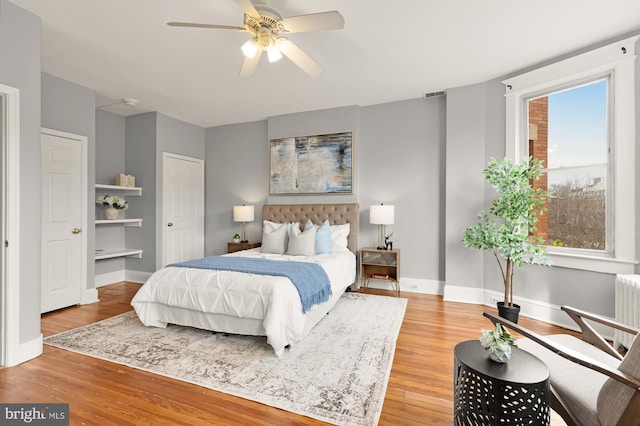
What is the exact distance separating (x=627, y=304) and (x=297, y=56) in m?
3.60

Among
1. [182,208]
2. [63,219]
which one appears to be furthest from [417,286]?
[63,219]

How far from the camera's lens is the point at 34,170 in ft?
8.59

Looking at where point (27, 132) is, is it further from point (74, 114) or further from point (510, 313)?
point (510, 313)

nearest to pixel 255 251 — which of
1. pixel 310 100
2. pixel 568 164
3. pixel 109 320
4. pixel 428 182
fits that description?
pixel 109 320

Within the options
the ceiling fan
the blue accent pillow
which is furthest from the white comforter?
the ceiling fan

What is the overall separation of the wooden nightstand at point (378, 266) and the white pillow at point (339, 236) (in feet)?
1.03

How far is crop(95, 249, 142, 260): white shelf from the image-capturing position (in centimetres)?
463

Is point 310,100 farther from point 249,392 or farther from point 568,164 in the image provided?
point 249,392

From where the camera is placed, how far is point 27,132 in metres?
2.57

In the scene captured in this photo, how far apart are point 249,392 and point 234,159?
15.3ft

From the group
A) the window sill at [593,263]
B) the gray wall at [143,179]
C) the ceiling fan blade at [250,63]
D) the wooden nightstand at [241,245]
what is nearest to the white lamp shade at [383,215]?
the window sill at [593,263]

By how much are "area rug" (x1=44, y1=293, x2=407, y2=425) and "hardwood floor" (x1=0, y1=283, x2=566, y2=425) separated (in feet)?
0.25

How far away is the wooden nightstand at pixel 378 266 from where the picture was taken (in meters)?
4.54

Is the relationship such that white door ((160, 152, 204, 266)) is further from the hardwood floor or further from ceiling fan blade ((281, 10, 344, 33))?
ceiling fan blade ((281, 10, 344, 33))
